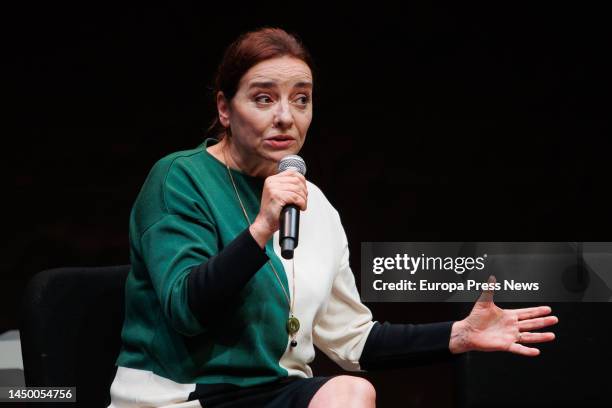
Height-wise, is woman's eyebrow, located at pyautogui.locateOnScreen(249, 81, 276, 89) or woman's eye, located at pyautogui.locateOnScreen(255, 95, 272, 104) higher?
woman's eyebrow, located at pyautogui.locateOnScreen(249, 81, 276, 89)

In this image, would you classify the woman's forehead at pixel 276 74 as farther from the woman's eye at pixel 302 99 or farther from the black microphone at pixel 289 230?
the black microphone at pixel 289 230

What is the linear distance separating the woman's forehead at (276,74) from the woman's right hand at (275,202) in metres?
0.29

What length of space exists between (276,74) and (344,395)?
0.60m

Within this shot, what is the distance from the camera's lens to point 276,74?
1637 mm

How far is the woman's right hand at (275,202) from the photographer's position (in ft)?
4.55

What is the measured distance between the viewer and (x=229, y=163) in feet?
5.62

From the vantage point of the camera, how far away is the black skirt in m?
1.50

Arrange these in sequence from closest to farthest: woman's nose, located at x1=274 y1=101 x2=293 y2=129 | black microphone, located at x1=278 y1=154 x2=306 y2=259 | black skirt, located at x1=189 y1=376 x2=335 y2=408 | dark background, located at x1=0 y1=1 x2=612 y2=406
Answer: black microphone, located at x1=278 y1=154 x2=306 y2=259 → black skirt, located at x1=189 y1=376 x2=335 y2=408 → woman's nose, located at x1=274 y1=101 x2=293 y2=129 → dark background, located at x1=0 y1=1 x2=612 y2=406

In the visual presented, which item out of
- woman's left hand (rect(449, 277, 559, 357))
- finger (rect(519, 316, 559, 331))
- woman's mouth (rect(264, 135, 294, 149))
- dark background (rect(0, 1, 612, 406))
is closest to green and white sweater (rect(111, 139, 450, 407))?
woman's mouth (rect(264, 135, 294, 149))

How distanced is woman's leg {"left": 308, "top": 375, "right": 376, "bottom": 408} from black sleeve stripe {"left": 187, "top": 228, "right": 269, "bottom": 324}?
9.1 inches

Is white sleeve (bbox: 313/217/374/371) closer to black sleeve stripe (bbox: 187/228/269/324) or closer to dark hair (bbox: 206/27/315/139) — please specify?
dark hair (bbox: 206/27/315/139)

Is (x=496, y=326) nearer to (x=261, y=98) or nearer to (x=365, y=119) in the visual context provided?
(x=261, y=98)

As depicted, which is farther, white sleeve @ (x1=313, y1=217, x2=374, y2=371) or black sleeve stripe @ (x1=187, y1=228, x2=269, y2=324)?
white sleeve @ (x1=313, y1=217, x2=374, y2=371)

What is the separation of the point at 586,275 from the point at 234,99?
1.27 meters
